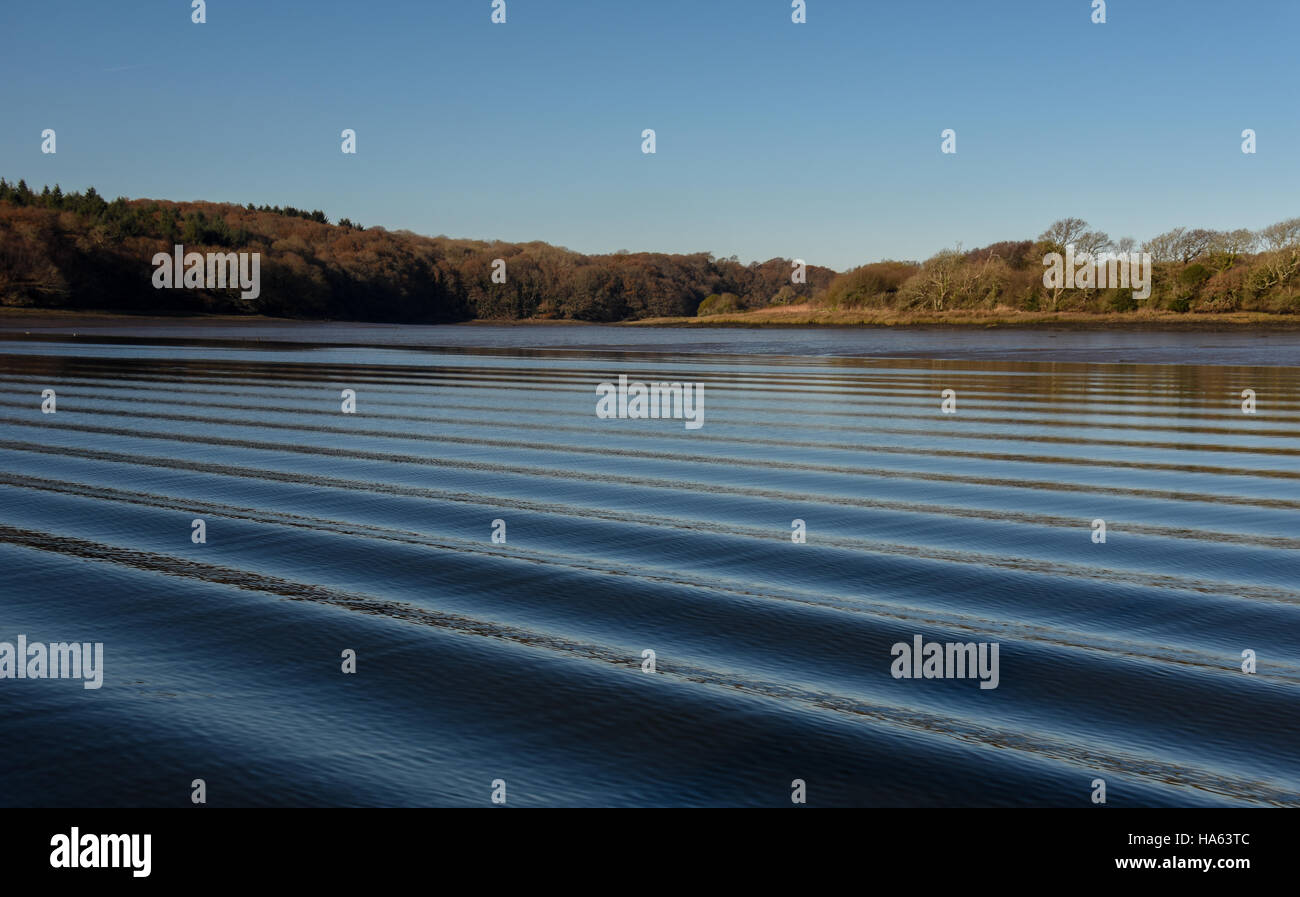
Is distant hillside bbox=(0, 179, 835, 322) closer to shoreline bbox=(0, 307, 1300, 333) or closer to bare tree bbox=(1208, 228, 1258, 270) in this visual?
shoreline bbox=(0, 307, 1300, 333)

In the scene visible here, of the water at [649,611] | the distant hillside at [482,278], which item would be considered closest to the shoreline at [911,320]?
the distant hillside at [482,278]

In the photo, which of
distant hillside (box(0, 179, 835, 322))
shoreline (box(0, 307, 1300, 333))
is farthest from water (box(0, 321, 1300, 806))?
distant hillside (box(0, 179, 835, 322))

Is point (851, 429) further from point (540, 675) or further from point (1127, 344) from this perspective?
point (1127, 344)

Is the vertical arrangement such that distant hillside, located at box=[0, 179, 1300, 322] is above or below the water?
above

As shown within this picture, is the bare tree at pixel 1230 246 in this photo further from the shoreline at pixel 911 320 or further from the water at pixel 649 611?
the water at pixel 649 611

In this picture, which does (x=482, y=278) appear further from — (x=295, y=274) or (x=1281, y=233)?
(x=1281, y=233)
